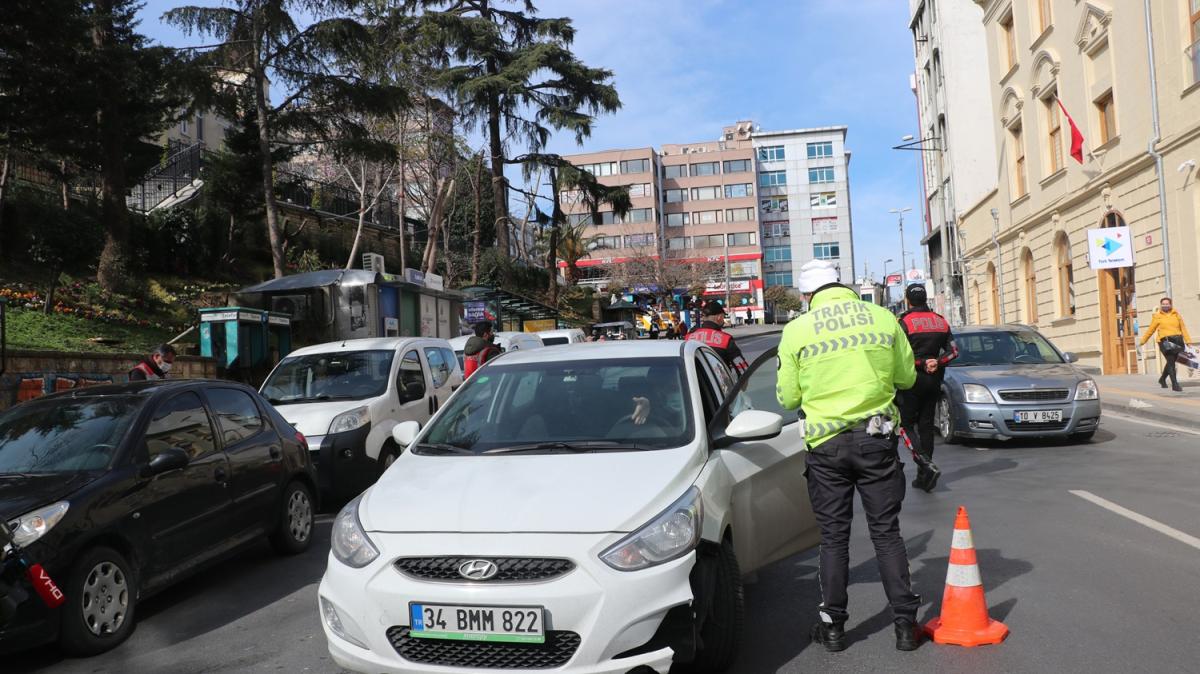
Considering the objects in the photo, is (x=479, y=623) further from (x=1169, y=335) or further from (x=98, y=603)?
(x=1169, y=335)

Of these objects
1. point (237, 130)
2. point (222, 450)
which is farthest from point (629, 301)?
point (222, 450)

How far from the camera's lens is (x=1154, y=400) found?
47.8 feet

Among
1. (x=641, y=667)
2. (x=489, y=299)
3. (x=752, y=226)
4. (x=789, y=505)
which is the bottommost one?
(x=641, y=667)

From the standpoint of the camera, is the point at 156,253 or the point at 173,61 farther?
the point at 156,253

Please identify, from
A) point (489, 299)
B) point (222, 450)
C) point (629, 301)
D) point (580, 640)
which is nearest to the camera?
point (580, 640)

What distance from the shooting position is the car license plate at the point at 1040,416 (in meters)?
10.7

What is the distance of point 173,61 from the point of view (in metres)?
17.6

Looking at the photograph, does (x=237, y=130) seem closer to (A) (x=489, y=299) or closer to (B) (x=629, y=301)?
(A) (x=489, y=299)

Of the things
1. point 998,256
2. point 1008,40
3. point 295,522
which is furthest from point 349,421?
point 998,256

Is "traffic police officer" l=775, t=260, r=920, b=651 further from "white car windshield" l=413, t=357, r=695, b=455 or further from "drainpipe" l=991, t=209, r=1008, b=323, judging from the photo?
"drainpipe" l=991, t=209, r=1008, b=323

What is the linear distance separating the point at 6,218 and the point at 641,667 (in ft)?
68.6

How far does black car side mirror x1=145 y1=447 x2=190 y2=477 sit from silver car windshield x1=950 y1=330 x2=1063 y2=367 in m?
9.56

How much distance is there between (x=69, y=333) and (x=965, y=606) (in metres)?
15.2

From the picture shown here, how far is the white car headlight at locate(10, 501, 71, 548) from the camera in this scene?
4.58 metres
